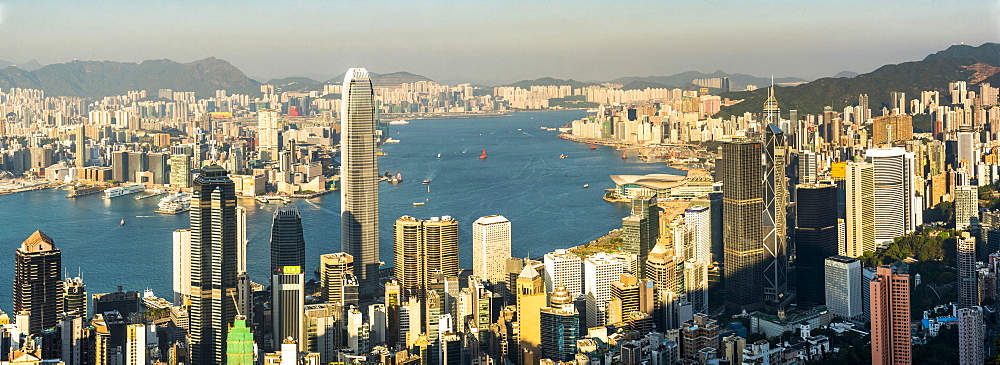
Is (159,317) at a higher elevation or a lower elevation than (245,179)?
lower

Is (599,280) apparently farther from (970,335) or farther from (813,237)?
(970,335)

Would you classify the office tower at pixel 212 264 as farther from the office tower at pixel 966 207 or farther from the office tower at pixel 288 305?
the office tower at pixel 966 207

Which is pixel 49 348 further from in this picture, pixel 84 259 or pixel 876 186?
pixel 876 186

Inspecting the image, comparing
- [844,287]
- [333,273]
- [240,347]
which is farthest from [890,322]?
[333,273]

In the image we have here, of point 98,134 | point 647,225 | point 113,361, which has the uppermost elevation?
point 98,134

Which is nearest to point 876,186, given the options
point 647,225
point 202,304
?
point 647,225

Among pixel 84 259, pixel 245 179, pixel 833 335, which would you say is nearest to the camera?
pixel 833 335

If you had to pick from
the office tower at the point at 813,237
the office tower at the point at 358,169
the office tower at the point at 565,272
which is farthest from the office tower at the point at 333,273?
the office tower at the point at 813,237
